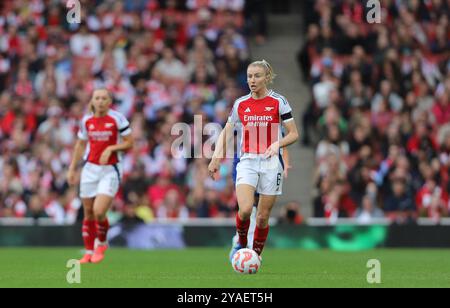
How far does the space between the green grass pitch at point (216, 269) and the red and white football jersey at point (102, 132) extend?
4.65 feet

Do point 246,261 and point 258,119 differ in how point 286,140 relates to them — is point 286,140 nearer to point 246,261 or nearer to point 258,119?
point 258,119

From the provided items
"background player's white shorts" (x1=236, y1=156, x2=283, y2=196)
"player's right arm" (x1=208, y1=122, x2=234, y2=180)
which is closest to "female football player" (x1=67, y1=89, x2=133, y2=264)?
"player's right arm" (x1=208, y1=122, x2=234, y2=180)

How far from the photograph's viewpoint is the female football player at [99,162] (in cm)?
1517

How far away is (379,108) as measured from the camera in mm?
23172

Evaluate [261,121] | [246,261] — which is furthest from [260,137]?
[246,261]

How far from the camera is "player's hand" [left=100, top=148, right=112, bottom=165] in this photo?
49.7 feet

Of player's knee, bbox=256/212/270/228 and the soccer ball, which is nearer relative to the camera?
the soccer ball

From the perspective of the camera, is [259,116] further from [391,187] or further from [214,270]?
[391,187]

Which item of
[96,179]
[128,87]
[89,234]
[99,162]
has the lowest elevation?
[89,234]

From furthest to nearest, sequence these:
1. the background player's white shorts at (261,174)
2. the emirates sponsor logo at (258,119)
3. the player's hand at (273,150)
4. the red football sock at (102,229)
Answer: the red football sock at (102,229) → the emirates sponsor logo at (258,119) → the background player's white shorts at (261,174) → the player's hand at (273,150)

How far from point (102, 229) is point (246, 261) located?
11.6 ft

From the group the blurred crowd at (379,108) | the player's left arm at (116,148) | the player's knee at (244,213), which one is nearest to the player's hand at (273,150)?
the player's knee at (244,213)

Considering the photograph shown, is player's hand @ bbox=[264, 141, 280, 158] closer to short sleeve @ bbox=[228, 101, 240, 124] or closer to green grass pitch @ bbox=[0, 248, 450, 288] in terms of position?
short sleeve @ bbox=[228, 101, 240, 124]

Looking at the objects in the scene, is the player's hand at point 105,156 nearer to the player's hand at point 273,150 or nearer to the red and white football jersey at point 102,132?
the red and white football jersey at point 102,132
